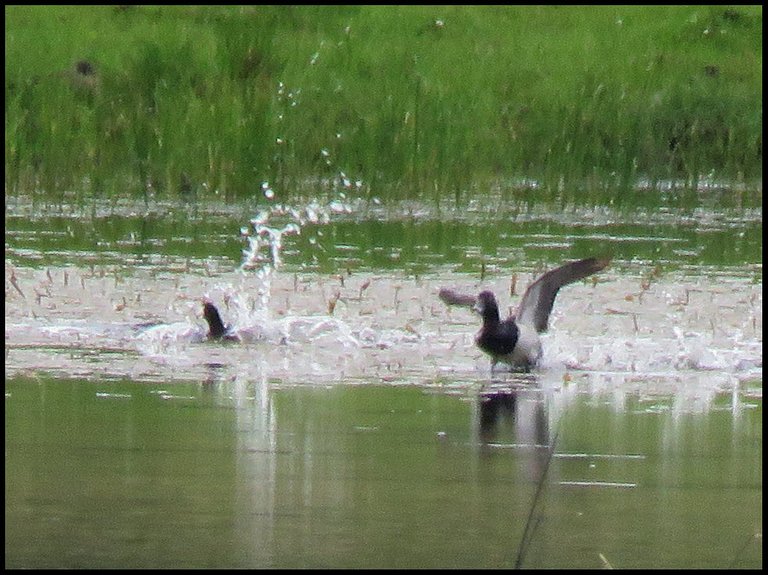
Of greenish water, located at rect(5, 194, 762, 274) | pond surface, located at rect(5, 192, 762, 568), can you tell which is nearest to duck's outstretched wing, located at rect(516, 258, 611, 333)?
pond surface, located at rect(5, 192, 762, 568)

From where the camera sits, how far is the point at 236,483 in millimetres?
6141

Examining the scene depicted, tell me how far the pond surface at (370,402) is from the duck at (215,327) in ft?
0.25

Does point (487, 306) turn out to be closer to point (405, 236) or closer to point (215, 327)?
point (215, 327)

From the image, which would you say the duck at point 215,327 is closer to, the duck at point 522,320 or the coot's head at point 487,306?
the duck at point 522,320

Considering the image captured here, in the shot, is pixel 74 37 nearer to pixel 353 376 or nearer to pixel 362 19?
pixel 362 19

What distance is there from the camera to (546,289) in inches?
359

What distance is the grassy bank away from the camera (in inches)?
590

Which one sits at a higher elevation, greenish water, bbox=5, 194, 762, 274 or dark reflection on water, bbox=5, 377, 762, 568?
greenish water, bbox=5, 194, 762, 274

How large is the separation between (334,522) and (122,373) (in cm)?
274

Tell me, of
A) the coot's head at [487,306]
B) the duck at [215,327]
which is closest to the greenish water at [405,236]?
the duck at [215,327]

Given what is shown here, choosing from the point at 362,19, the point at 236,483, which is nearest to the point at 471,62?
the point at 362,19

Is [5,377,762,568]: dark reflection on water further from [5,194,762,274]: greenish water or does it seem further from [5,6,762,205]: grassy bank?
[5,6,762,205]: grassy bank

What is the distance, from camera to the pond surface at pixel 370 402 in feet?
18.2

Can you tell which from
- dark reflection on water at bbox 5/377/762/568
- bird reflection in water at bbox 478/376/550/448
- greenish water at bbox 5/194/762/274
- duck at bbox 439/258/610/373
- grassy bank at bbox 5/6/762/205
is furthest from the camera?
grassy bank at bbox 5/6/762/205
